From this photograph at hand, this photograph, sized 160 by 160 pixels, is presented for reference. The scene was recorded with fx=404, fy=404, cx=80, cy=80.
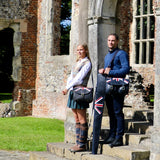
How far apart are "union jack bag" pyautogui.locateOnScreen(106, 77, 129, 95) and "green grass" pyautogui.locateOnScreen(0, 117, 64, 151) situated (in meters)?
2.71

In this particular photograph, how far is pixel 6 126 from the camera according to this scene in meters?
11.5

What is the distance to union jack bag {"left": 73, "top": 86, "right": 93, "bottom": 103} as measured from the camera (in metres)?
6.40

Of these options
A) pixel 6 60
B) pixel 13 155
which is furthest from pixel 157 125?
pixel 6 60

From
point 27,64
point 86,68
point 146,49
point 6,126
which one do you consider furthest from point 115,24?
point 146,49

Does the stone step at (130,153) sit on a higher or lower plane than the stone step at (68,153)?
higher

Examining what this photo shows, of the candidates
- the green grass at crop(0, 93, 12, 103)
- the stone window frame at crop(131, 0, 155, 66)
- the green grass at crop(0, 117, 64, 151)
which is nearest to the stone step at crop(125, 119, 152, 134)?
the green grass at crop(0, 117, 64, 151)

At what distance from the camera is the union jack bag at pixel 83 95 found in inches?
252

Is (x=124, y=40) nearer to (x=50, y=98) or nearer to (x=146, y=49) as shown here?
(x=146, y=49)

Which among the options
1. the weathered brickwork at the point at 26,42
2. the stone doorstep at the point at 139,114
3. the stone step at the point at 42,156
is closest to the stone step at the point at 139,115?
the stone doorstep at the point at 139,114

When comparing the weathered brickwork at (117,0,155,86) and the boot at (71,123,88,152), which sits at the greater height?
the weathered brickwork at (117,0,155,86)

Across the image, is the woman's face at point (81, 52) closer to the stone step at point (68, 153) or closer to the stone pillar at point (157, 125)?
the stone pillar at point (157, 125)

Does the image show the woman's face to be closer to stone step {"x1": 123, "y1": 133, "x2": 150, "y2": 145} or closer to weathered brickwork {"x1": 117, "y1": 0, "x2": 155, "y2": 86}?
stone step {"x1": 123, "y1": 133, "x2": 150, "y2": 145}

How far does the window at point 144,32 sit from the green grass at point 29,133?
7084 millimetres

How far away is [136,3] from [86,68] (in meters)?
13.0
